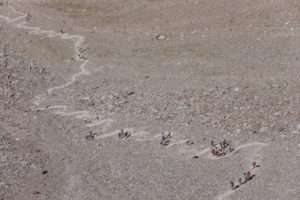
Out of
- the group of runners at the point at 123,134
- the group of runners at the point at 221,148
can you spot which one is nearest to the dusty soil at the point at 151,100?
the group of runners at the point at 221,148

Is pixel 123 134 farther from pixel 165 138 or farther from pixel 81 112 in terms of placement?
pixel 81 112

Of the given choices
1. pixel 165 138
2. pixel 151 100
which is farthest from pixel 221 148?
pixel 151 100

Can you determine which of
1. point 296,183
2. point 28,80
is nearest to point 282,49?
point 296,183

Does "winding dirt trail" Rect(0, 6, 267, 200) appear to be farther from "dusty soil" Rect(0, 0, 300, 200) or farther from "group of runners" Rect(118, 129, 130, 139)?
"group of runners" Rect(118, 129, 130, 139)

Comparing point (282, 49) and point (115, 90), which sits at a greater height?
point (282, 49)

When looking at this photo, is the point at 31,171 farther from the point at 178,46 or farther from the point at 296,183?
the point at 178,46

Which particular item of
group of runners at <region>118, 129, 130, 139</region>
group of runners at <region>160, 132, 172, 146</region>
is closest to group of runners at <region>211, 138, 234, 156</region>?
group of runners at <region>160, 132, 172, 146</region>

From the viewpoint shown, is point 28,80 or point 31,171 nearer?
point 31,171
